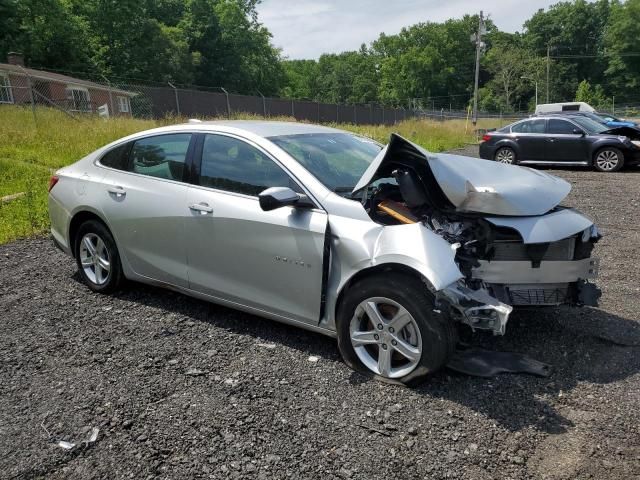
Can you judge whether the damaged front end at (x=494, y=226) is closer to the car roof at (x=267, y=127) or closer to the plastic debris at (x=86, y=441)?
the car roof at (x=267, y=127)

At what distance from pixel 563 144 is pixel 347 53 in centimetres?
11520

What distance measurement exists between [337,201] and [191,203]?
125 centimetres

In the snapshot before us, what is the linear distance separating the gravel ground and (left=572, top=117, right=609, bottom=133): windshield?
11.8 m

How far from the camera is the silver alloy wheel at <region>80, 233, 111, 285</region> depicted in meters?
4.88

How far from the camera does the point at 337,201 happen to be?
11.5 ft

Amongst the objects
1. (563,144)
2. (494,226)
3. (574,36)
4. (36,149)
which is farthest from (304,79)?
(494,226)

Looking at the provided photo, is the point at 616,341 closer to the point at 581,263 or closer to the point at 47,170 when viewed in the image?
the point at 581,263

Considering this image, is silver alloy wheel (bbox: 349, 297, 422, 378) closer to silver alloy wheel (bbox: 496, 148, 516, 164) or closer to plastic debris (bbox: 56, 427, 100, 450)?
plastic debris (bbox: 56, 427, 100, 450)

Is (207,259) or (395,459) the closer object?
(395,459)

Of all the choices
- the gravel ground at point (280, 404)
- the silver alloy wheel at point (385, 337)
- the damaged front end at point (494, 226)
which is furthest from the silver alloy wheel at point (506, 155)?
the silver alloy wheel at point (385, 337)

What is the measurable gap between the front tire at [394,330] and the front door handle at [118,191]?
91.9 inches

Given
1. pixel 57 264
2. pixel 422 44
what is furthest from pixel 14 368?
pixel 422 44

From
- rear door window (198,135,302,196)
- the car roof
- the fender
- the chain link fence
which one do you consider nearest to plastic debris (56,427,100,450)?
the fender

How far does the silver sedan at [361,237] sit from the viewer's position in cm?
319
